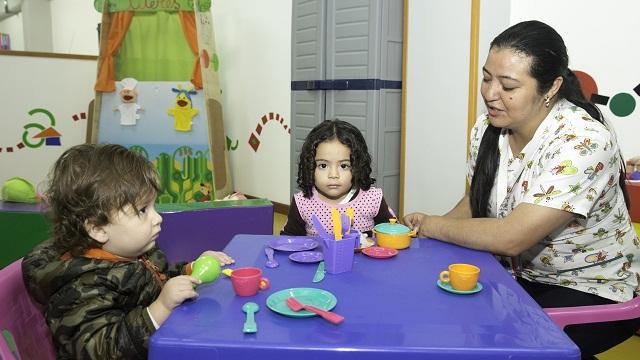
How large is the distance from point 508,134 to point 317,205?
682 mm

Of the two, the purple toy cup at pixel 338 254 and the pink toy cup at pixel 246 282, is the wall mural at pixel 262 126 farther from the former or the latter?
the pink toy cup at pixel 246 282

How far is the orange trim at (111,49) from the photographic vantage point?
4164 mm

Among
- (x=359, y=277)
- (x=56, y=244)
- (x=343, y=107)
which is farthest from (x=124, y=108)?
(x=359, y=277)

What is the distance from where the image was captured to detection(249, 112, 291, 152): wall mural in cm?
471

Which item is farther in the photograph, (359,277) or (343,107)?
(343,107)

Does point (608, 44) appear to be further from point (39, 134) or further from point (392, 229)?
point (39, 134)

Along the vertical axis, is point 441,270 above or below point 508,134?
below

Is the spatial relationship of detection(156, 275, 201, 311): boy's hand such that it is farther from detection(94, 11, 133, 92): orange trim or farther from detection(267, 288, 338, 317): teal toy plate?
detection(94, 11, 133, 92): orange trim

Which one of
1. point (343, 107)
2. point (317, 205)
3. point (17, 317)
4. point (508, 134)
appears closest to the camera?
point (17, 317)

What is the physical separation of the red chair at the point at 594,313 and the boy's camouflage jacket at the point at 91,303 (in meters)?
0.97

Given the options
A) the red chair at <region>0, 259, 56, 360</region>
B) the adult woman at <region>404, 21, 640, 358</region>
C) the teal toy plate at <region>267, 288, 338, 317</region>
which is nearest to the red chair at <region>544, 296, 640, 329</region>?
the adult woman at <region>404, 21, 640, 358</region>

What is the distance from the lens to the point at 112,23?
4238mm

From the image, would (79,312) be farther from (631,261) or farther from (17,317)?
(631,261)

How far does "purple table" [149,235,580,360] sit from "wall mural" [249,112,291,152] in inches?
142
